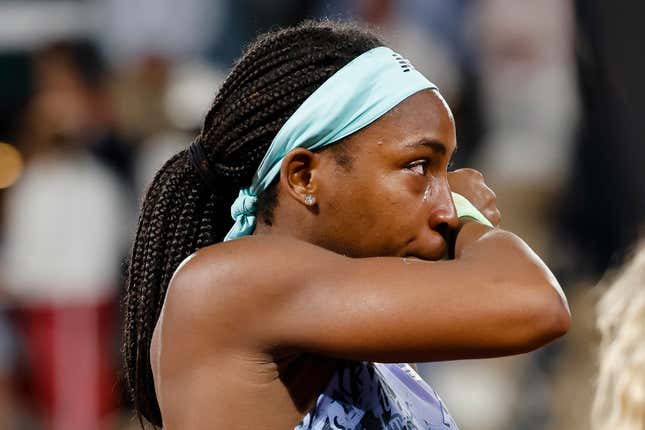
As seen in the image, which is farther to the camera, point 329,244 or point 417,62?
point 417,62

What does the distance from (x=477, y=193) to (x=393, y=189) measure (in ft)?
1.06

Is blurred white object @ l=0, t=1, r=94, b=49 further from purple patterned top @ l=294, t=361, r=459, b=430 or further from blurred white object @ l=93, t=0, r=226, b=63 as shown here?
purple patterned top @ l=294, t=361, r=459, b=430

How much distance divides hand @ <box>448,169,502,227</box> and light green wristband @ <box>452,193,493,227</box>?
0.05 meters

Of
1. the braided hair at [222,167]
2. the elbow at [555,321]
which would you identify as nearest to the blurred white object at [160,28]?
the braided hair at [222,167]

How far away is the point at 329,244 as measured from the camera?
7.04ft

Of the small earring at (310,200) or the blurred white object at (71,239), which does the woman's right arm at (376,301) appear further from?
the blurred white object at (71,239)

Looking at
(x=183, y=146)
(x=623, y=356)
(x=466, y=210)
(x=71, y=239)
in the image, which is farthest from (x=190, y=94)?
(x=623, y=356)

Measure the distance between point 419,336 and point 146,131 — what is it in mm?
4766

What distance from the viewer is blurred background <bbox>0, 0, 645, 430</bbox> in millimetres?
5746

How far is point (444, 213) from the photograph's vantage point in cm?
211

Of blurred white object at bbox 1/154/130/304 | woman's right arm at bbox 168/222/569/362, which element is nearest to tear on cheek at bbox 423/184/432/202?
woman's right arm at bbox 168/222/569/362

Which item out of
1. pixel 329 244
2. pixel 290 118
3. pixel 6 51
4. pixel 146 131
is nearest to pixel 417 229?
pixel 329 244

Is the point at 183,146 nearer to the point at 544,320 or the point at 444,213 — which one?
the point at 444,213

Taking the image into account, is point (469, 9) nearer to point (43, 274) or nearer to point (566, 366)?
point (566, 366)
